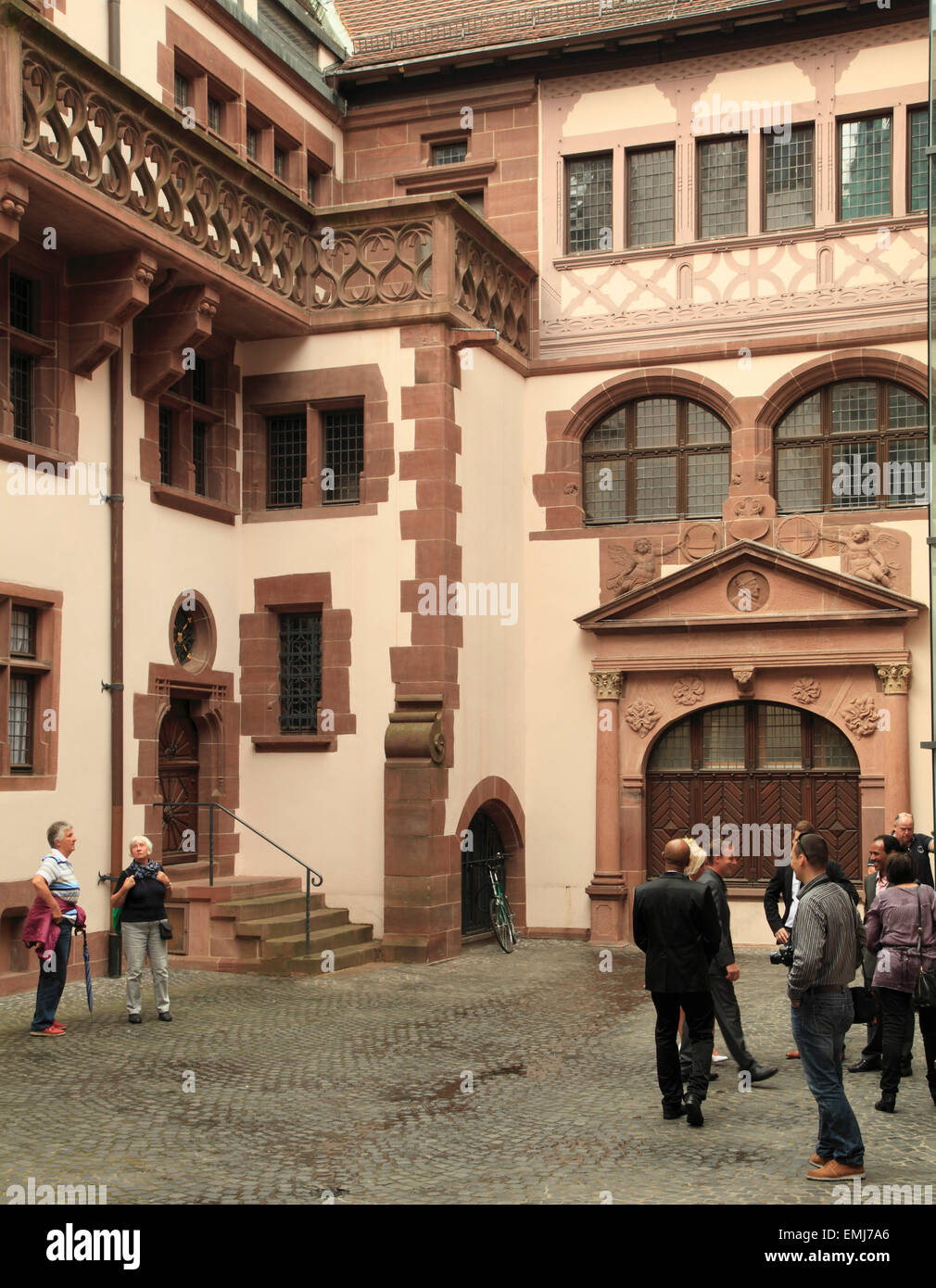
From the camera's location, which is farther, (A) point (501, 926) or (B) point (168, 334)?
(A) point (501, 926)

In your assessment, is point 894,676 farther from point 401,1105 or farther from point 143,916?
point 401,1105

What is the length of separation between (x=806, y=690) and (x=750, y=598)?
1.23 metres

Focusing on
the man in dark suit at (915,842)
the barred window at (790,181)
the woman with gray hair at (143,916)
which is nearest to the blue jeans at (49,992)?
the woman with gray hair at (143,916)

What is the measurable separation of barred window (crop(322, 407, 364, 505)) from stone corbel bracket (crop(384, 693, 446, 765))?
2598mm

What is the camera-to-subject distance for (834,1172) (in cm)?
750

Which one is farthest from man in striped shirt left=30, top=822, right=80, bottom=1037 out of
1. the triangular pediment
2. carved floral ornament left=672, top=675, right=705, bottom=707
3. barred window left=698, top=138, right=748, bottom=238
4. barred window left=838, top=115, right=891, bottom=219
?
barred window left=838, top=115, right=891, bottom=219

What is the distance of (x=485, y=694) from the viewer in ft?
58.5

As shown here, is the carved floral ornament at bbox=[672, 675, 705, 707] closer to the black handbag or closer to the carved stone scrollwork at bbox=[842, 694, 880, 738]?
the carved stone scrollwork at bbox=[842, 694, 880, 738]

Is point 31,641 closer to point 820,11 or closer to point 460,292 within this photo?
point 460,292

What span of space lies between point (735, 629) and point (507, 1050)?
7969 millimetres

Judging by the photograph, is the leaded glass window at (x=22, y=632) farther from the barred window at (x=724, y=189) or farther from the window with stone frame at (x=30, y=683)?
the barred window at (x=724, y=189)

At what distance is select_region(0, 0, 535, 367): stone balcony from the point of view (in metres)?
12.8

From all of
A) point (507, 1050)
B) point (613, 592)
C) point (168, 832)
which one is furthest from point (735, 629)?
point (507, 1050)

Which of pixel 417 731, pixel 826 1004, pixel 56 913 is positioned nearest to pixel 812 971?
pixel 826 1004
